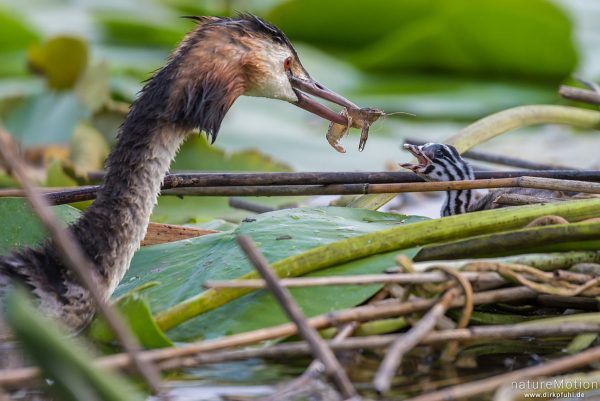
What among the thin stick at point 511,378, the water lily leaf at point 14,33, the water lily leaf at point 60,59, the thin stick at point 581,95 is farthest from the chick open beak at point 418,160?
the water lily leaf at point 14,33

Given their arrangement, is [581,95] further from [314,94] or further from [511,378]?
[511,378]

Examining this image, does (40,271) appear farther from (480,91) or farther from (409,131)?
(480,91)

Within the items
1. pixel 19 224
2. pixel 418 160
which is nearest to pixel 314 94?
pixel 418 160

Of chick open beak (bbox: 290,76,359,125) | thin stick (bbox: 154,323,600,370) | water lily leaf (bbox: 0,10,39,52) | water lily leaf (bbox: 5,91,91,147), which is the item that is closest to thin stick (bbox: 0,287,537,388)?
thin stick (bbox: 154,323,600,370)

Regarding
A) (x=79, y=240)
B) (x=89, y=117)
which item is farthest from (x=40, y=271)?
(x=89, y=117)

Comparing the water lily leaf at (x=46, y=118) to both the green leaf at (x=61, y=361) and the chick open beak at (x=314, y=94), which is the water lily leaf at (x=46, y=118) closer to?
the chick open beak at (x=314, y=94)

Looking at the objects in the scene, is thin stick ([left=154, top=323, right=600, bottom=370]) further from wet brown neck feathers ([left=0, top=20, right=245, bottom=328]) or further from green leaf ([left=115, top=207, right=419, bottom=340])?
wet brown neck feathers ([left=0, top=20, right=245, bottom=328])
